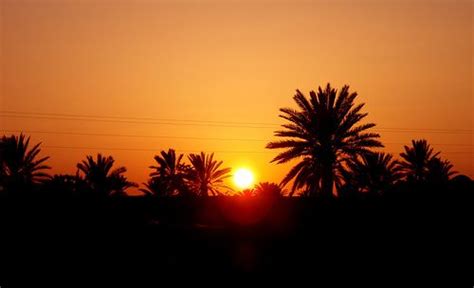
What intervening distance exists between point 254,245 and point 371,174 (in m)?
27.2

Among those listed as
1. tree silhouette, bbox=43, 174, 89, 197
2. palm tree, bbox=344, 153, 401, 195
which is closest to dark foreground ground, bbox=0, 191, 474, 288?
tree silhouette, bbox=43, 174, 89, 197

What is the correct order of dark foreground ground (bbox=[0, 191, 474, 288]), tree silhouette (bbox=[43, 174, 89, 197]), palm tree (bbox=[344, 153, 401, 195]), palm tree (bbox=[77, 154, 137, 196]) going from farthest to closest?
palm tree (bbox=[77, 154, 137, 196]) < palm tree (bbox=[344, 153, 401, 195]) < tree silhouette (bbox=[43, 174, 89, 197]) < dark foreground ground (bbox=[0, 191, 474, 288])

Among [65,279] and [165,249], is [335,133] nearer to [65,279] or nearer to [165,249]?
[165,249]

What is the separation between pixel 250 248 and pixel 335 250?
257 centimetres

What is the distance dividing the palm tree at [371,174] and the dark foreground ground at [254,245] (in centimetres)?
974

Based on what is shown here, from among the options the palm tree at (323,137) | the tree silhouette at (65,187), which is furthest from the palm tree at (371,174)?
the tree silhouette at (65,187)

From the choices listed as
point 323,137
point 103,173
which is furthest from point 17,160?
point 323,137

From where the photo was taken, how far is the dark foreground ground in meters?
10.4

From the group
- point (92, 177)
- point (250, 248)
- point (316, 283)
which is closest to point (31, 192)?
point (250, 248)

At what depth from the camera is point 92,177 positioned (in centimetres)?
4781

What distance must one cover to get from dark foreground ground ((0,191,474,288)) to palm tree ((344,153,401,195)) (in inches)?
383

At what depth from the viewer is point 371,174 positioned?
132 ft

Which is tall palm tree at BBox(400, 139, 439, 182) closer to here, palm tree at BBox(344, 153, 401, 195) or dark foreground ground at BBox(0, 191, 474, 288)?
palm tree at BBox(344, 153, 401, 195)

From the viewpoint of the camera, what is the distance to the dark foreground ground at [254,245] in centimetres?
1039
